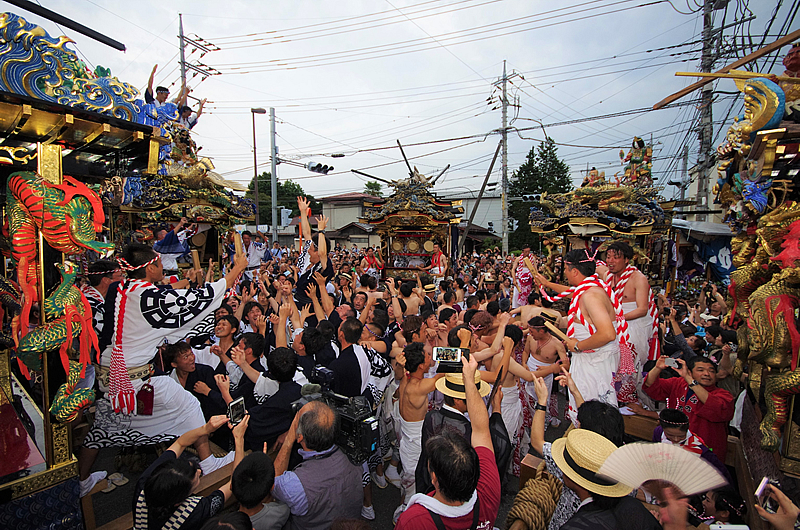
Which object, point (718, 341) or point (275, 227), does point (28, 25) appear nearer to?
point (718, 341)

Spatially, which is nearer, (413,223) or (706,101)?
(706,101)

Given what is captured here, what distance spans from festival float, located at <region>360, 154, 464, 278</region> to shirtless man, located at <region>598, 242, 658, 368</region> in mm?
6897

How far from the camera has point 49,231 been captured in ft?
7.81

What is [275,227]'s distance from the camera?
60.8 ft

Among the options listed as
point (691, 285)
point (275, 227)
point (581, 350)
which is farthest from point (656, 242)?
point (275, 227)

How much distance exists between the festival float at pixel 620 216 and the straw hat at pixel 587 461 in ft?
24.2

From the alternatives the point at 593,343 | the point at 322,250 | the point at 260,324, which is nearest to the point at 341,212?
the point at 322,250

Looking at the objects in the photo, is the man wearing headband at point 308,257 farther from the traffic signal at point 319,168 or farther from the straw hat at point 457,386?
the traffic signal at point 319,168

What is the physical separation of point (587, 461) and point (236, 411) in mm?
1969

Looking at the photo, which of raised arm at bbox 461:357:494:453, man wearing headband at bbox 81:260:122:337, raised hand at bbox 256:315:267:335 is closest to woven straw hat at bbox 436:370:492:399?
raised arm at bbox 461:357:494:453

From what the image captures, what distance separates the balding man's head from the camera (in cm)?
220

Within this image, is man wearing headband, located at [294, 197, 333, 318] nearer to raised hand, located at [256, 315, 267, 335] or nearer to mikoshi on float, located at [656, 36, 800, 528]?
raised hand, located at [256, 315, 267, 335]

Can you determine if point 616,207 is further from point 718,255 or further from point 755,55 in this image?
point 755,55

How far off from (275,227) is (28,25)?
1679 centimetres
